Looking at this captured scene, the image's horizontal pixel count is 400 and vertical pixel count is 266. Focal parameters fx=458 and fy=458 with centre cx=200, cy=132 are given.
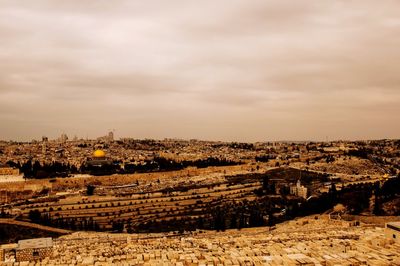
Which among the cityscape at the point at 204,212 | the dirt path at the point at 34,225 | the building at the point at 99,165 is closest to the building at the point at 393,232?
the cityscape at the point at 204,212

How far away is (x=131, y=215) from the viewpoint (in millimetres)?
56344

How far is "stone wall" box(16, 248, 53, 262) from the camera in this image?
2247 centimetres

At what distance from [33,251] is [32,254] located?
17 cm

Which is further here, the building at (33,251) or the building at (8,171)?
the building at (8,171)

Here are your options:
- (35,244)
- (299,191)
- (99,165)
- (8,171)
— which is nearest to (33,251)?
(35,244)

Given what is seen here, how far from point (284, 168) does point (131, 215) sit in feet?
126

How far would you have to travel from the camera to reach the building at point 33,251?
22.5 m

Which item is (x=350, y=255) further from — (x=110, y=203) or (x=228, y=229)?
(x=110, y=203)

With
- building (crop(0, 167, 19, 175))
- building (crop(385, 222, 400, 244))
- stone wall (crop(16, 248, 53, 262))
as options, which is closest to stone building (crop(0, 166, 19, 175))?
building (crop(0, 167, 19, 175))

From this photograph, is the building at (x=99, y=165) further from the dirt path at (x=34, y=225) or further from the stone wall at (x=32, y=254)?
the stone wall at (x=32, y=254)

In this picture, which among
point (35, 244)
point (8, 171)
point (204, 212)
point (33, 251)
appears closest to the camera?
point (33, 251)

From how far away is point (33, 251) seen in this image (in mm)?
22906

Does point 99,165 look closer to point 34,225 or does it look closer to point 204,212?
point 204,212

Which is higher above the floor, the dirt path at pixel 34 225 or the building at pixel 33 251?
the building at pixel 33 251
